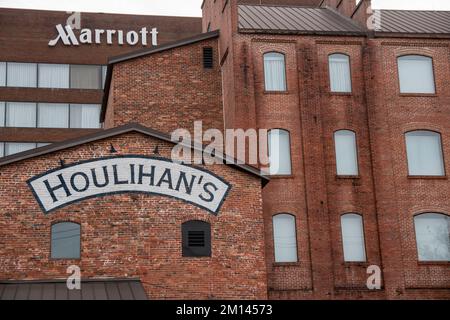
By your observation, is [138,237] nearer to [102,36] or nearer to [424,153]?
[424,153]

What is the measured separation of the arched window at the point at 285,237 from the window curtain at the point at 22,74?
31424mm

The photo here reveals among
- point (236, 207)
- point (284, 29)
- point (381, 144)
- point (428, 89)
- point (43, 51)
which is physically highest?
point (43, 51)

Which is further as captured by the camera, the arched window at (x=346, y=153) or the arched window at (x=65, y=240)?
the arched window at (x=346, y=153)

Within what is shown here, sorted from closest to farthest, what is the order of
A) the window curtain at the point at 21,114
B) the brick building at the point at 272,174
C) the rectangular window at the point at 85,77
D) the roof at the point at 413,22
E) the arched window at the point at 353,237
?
the brick building at the point at 272,174
the arched window at the point at 353,237
the roof at the point at 413,22
the window curtain at the point at 21,114
the rectangular window at the point at 85,77

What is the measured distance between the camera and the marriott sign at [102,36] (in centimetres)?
5862

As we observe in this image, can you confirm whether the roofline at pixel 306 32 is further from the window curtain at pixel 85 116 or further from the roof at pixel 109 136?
the window curtain at pixel 85 116

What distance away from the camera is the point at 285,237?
31.2 m

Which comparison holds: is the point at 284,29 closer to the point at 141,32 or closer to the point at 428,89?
the point at 428,89

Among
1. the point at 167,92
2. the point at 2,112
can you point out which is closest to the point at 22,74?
the point at 2,112

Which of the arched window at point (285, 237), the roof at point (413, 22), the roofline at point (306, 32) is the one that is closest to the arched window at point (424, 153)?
the roof at point (413, 22)

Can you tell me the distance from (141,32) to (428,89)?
31.3 meters

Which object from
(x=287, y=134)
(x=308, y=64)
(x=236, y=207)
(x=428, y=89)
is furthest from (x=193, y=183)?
(x=428, y=89)

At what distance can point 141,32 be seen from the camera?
60.8 m

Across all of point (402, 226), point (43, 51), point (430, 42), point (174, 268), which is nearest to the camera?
point (174, 268)
